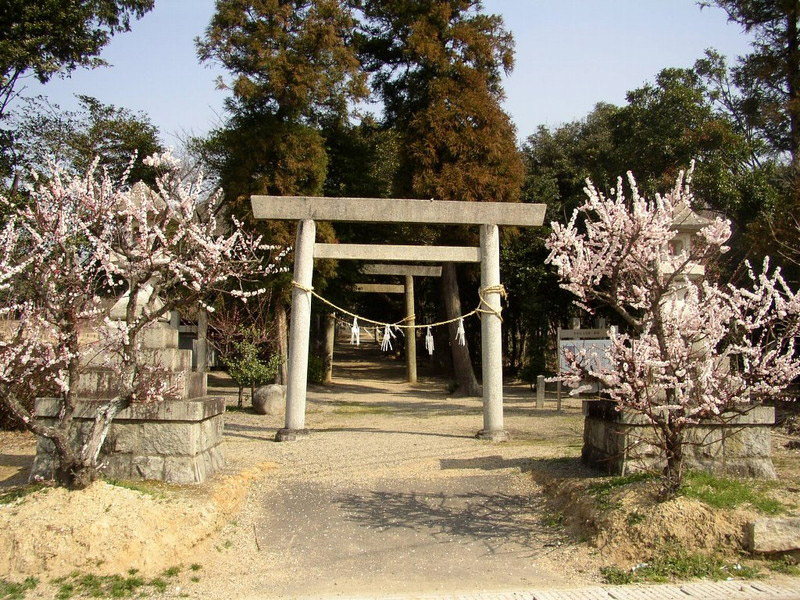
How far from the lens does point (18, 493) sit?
18.7 ft

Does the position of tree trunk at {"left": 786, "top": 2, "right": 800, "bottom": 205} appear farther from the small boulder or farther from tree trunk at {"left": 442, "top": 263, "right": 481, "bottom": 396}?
the small boulder

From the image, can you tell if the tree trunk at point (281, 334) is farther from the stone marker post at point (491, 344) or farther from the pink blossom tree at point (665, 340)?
the pink blossom tree at point (665, 340)

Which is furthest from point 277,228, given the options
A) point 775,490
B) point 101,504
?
point 775,490

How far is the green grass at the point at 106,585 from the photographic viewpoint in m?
4.76

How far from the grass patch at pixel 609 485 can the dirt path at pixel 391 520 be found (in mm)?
493

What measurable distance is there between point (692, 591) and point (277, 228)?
521 inches

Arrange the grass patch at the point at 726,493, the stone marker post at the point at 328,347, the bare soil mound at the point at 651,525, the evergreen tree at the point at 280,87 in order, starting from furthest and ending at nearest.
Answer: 1. the stone marker post at the point at 328,347
2. the evergreen tree at the point at 280,87
3. the grass patch at the point at 726,493
4. the bare soil mound at the point at 651,525

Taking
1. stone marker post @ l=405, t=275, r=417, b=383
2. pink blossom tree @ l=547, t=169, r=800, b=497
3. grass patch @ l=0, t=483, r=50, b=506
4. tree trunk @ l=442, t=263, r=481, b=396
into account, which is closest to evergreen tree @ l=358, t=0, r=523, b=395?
tree trunk @ l=442, t=263, r=481, b=396

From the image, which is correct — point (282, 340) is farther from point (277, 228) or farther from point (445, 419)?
point (445, 419)

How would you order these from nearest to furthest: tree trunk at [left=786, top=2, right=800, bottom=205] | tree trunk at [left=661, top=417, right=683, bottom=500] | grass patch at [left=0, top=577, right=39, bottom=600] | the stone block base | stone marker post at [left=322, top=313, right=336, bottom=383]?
grass patch at [left=0, top=577, right=39, bottom=600]
tree trunk at [left=661, top=417, right=683, bottom=500]
the stone block base
tree trunk at [left=786, top=2, right=800, bottom=205]
stone marker post at [left=322, top=313, right=336, bottom=383]

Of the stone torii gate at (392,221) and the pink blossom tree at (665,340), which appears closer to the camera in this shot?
the pink blossom tree at (665,340)

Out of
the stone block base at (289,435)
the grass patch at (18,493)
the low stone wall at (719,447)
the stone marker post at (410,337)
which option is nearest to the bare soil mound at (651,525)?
the low stone wall at (719,447)

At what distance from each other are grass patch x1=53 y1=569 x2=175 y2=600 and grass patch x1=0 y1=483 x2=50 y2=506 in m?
1.02

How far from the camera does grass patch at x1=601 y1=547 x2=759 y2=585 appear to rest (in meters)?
4.90
